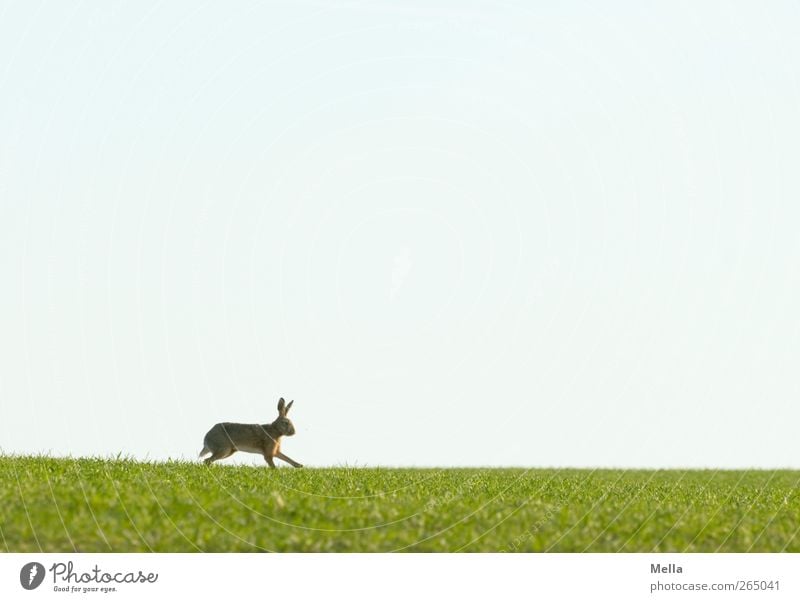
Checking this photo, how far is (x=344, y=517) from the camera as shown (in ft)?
49.1

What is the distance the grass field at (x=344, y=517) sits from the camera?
1387 centimetres

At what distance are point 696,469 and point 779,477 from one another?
3.11 meters

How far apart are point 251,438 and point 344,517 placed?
9.19 meters

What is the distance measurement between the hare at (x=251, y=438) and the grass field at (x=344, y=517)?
11.0ft

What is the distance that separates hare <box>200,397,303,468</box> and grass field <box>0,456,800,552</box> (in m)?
3.36
